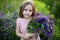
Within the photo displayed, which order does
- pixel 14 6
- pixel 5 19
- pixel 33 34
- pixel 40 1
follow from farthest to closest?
pixel 40 1
pixel 14 6
pixel 5 19
pixel 33 34

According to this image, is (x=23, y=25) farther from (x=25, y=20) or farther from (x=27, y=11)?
(x=27, y=11)

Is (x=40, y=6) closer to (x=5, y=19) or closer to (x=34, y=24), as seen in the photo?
(x=5, y=19)

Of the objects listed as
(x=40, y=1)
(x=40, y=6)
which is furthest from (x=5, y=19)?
(x=40, y=1)

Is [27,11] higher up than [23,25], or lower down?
higher up

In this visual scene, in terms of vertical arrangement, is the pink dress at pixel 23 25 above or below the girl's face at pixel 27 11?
below

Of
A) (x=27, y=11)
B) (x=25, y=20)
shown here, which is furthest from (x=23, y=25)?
(x=27, y=11)

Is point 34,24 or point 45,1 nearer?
point 34,24

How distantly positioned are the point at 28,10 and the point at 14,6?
15.5 ft

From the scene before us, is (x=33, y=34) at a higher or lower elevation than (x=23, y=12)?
lower

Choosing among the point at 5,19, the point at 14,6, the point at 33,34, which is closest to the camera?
the point at 33,34

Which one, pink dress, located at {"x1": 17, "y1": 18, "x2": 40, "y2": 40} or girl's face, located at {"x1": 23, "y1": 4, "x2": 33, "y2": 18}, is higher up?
girl's face, located at {"x1": 23, "y1": 4, "x2": 33, "y2": 18}

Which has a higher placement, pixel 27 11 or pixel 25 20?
pixel 27 11

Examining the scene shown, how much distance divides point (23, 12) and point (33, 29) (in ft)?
1.10

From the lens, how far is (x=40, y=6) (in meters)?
9.35
